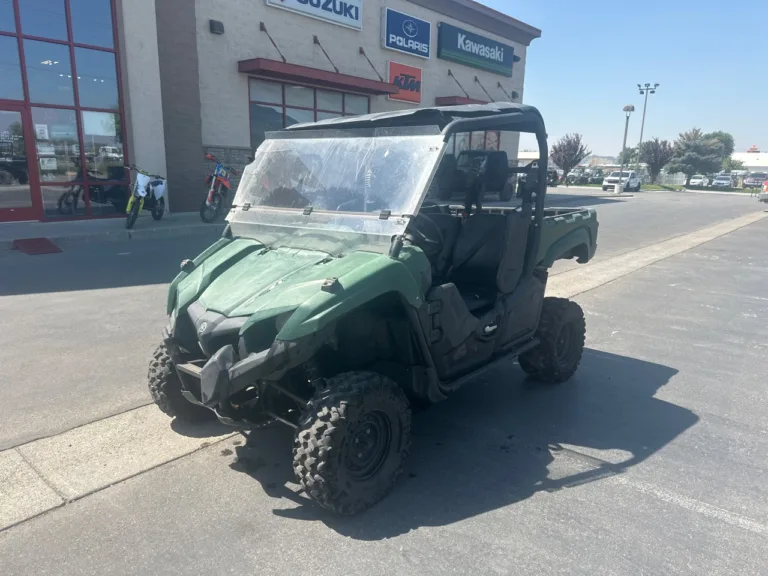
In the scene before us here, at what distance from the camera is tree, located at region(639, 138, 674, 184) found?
2276 inches

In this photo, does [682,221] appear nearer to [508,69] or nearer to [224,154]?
[508,69]

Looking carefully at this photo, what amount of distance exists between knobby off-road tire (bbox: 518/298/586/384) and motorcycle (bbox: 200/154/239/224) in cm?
1080

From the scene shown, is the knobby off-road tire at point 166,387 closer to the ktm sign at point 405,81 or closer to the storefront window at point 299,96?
the storefront window at point 299,96

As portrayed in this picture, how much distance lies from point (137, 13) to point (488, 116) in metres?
12.9

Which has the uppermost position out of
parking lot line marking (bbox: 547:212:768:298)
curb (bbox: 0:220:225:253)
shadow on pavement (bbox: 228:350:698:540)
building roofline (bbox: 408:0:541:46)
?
building roofline (bbox: 408:0:541:46)

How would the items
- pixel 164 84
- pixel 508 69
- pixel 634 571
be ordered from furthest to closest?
1. pixel 508 69
2. pixel 164 84
3. pixel 634 571

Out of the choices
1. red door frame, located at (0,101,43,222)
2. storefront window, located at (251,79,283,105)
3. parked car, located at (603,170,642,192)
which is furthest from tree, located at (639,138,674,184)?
red door frame, located at (0,101,43,222)

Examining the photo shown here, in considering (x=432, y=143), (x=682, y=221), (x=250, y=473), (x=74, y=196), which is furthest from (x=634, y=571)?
(x=682, y=221)

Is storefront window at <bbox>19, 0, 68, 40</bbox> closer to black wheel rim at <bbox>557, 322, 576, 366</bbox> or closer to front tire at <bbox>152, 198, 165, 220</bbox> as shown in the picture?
front tire at <bbox>152, 198, 165, 220</bbox>

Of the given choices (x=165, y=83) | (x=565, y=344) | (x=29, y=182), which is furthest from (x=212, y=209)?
(x=565, y=344)

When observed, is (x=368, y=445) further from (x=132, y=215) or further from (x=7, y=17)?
(x=7, y=17)

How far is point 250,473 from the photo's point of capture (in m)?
3.32

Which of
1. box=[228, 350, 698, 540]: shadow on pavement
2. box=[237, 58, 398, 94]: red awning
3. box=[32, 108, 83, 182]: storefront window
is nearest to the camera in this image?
box=[228, 350, 698, 540]: shadow on pavement

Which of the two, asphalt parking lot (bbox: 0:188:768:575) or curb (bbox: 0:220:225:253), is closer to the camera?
asphalt parking lot (bbox: 0:188:768:575)
